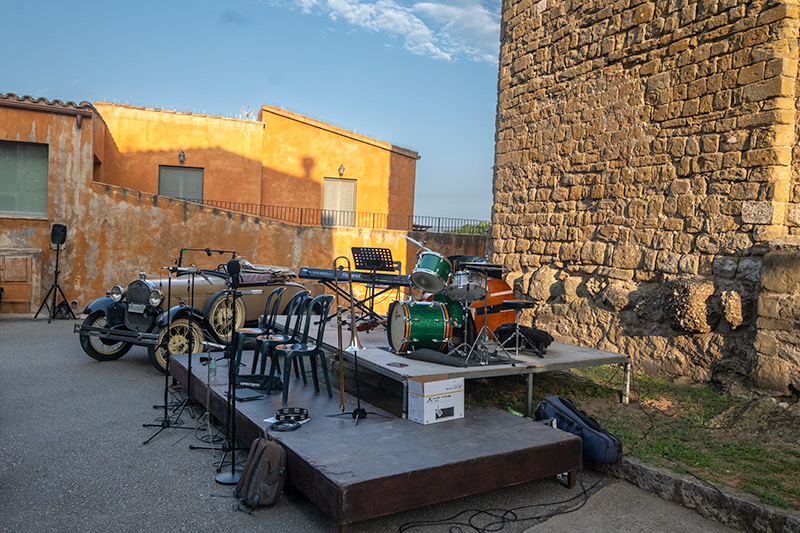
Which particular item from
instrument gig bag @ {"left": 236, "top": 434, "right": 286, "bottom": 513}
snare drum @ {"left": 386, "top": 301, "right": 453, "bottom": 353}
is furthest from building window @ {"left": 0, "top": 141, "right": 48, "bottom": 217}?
instrument gig bag @ {"left": 236, "top": 434, "right": 286, "bottom": 513}

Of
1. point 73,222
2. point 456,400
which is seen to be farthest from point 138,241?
point 456,400

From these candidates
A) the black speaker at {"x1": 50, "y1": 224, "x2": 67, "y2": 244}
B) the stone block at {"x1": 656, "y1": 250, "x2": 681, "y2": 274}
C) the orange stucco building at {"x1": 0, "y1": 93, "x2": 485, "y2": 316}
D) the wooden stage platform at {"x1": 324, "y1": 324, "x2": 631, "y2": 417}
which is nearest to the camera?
the wooden stage platform at {"x1": 324, "y1": 324, "x2": 631, "y2": 417}

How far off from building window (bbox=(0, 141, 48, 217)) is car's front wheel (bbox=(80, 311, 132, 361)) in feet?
19.7

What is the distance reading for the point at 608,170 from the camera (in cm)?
708

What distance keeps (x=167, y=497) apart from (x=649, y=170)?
565cm

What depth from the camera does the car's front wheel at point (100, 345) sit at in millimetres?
7488

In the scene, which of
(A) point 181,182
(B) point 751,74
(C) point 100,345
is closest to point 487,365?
(B) point 751,74

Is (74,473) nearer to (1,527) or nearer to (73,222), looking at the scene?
(1,527)

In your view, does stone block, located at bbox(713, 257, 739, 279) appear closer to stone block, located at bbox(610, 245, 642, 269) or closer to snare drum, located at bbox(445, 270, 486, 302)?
stone block, located at bbox(610, 245, 642, 269)

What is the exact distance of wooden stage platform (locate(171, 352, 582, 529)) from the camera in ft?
10.3

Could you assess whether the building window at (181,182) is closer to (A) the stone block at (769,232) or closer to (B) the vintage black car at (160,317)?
(B) the vintage black car at (160,317)

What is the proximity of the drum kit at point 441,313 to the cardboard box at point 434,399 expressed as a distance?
2.33 ft

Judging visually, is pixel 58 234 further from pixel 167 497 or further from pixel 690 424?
pixel 690 424

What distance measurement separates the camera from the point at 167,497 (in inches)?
143
